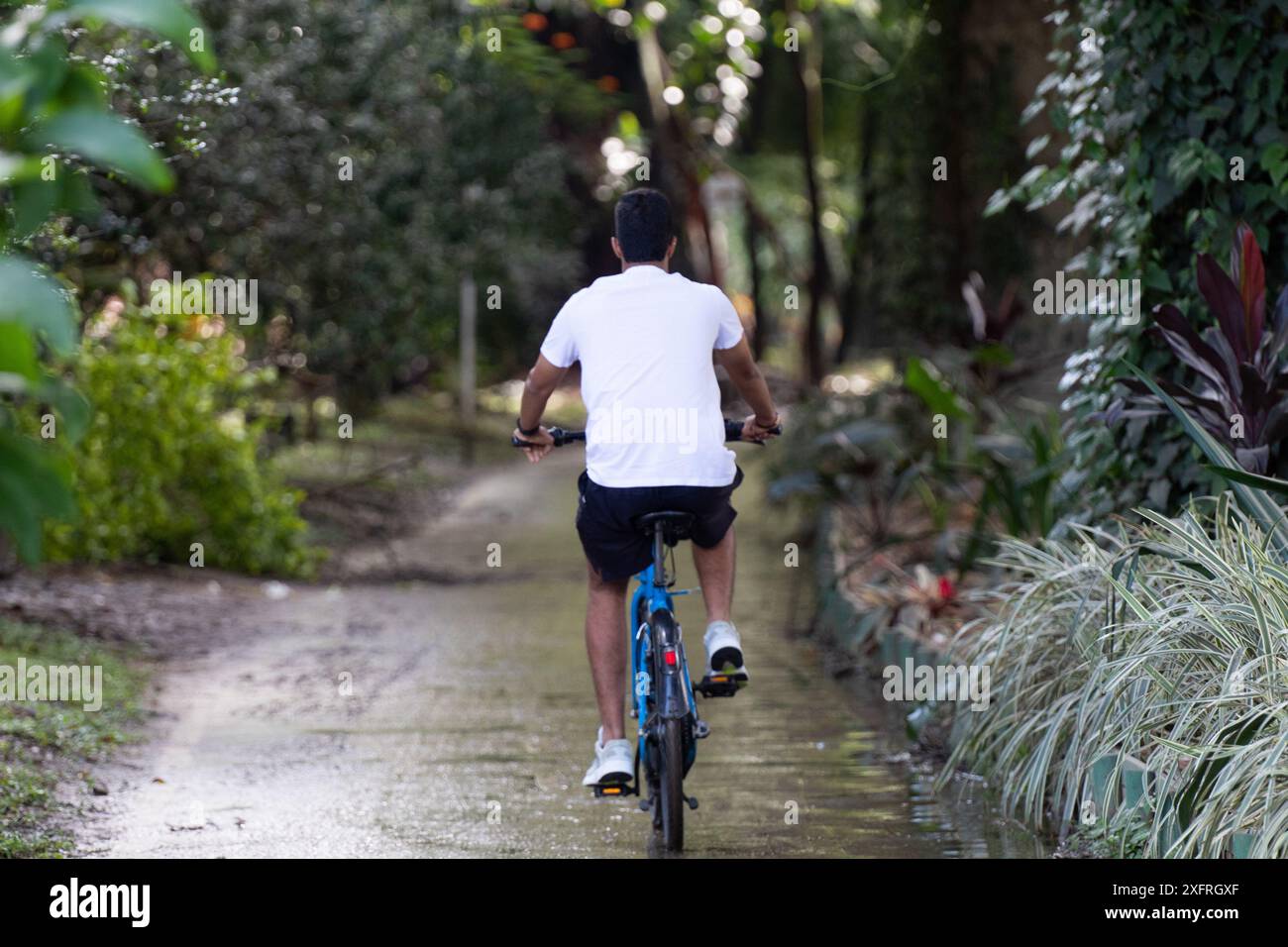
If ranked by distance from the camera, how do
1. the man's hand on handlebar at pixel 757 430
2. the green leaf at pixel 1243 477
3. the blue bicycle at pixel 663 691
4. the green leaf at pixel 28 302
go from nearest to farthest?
the green leaf at pixel 28 302
the green leaf at pixel 1243 477
the blue bicycle at pixel 663 691
the man's hand on handlebar at pixel 757 430

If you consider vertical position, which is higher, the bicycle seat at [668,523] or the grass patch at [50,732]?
the bicycle seat at [668,523]

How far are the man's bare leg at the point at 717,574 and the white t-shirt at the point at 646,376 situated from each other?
1.11 feet

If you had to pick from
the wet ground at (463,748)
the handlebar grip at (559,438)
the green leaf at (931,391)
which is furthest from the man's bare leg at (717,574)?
the green leaf at (931,391)

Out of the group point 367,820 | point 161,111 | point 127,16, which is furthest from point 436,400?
point 127,16

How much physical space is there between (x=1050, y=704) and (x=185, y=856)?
2.97m

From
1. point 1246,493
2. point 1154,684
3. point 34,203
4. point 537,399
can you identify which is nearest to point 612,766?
point 537,399

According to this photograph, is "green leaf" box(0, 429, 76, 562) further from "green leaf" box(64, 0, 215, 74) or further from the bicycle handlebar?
the bicycle handlebar

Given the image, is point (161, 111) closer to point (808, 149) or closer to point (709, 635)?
point (709, 635)

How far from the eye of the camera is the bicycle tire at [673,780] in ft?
18.2

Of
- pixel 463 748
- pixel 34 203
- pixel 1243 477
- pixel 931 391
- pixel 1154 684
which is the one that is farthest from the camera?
pixel 931 391

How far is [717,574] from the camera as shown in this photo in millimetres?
5984

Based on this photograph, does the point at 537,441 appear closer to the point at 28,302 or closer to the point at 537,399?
the point at 537,399

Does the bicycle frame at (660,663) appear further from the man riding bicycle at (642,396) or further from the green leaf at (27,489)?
the green leaf at (27,489)

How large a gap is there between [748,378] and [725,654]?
937 millimetres
